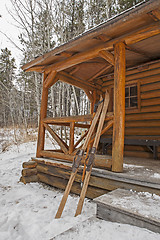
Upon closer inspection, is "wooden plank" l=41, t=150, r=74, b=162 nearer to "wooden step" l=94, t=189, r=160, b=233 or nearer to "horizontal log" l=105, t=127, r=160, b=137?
"wooden step" l=94, t=189, r=160, b=233

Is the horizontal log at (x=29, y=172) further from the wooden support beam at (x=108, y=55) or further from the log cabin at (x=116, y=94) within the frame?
the wooden support beam at (x=108, y=55)

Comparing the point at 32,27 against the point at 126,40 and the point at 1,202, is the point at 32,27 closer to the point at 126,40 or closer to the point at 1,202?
the point at 126,40

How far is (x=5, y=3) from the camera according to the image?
428 inches

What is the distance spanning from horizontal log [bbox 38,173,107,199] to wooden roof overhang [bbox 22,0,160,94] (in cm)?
251

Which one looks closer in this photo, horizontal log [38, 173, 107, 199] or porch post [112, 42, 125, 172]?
porch post [112, 42, 125, 172]

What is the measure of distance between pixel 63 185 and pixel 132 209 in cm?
244

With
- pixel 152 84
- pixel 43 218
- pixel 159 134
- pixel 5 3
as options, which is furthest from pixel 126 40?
pixel 5 3

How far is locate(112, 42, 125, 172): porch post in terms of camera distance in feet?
9.70

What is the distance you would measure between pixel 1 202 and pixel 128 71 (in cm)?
483

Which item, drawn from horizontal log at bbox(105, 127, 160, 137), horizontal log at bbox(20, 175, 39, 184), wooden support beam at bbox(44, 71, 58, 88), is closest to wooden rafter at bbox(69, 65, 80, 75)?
wooden support beam at bbox(44, 71, 58, 88)

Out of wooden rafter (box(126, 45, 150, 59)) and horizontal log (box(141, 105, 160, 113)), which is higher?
wooden rafter (box(126, 45, 150, 59))

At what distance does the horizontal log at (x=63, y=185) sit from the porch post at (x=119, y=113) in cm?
63

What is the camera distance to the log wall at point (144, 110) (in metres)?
4.76

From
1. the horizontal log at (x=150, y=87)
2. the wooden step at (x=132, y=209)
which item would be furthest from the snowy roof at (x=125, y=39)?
the wooden step at (x=132, y=209)
